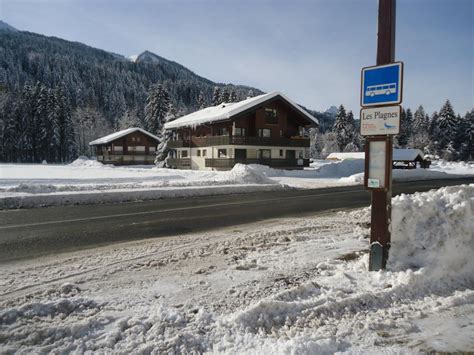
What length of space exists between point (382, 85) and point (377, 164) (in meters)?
1.14

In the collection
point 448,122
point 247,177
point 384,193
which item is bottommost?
point 247,177

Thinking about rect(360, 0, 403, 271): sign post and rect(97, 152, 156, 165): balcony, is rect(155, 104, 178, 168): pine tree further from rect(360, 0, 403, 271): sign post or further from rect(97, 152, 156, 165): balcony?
rect(360, 0, 403, 271): sign post

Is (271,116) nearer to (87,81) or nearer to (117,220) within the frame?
(117,220)

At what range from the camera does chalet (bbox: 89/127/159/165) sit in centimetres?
6650

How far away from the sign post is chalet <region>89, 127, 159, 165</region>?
6507 cm

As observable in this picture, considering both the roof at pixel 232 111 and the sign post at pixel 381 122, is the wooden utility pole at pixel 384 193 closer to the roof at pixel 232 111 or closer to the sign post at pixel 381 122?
the sign post at pixel 381 122

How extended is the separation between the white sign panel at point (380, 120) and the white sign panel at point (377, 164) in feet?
0.57

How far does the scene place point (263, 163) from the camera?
39.0 meters

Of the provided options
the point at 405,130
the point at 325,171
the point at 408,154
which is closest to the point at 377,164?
the point at 325,171

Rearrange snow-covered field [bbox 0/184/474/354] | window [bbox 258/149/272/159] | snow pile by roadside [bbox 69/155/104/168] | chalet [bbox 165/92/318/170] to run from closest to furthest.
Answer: snow-covered field [bbox 0/184/474/354], chalet [bbox 165/92/318/170], window [bbox 258/149/272/159], snow pile by roadside [bbox 69/155/104/168]

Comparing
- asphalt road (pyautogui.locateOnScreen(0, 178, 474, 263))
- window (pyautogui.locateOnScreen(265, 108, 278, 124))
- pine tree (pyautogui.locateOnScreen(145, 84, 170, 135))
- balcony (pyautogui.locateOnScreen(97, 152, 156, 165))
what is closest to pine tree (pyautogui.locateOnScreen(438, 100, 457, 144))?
window (pyautogui.locateOnScreen(265, 108, 278, 124))

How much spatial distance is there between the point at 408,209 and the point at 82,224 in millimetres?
7434

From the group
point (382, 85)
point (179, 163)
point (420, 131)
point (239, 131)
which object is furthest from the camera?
point (420, 131)

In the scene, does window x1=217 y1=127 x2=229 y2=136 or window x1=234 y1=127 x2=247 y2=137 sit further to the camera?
window x1=217 y1=127 x2=229 y2=136
